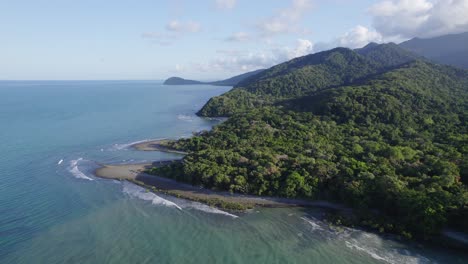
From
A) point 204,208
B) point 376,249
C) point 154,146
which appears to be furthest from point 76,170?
point 376,249

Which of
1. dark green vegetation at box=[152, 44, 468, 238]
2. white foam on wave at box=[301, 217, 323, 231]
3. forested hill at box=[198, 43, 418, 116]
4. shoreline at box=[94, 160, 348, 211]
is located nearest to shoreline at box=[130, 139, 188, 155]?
dark green vegetation at box=[152, 44, 468, 238]

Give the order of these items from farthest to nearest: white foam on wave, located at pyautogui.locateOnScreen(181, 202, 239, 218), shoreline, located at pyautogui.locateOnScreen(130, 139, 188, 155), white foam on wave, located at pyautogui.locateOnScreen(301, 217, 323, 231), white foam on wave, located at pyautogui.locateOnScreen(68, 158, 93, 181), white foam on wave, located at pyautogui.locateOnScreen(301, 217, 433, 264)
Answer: shoreline, located at pyautogui.locateOnScreen(130, 139, 188, 155), white foam on wave, located at pyautogui.locateOnScreen(68, 158, 93, 181), white foam on wave, located at pyautogui.locateOnScreen(181, 202, 239, 218), white foam on wave, located at pyautogui.locateOnScreen(301, 217, 323, 231), white foam on wave, located at pyautogui.locateOnScreen(301, 217, 433, 264)

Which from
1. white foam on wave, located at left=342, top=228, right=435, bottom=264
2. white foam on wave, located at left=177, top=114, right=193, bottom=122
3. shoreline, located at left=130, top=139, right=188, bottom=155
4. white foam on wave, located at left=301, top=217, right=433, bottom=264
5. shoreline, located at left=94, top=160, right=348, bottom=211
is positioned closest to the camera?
white foam on wave, located at left=342, top=228, right=435, bottom=264

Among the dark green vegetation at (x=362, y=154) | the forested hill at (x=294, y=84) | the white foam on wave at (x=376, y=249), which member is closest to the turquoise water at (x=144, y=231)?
the white foam on wave at (x=376, y=249)

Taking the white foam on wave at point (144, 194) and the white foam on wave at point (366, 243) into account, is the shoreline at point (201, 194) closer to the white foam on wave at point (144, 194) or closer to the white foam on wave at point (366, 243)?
the white foam on wave at point (144, 194)

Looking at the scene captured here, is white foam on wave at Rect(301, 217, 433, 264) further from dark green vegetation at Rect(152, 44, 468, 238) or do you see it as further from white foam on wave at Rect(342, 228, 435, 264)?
dark green vegetation at Rect(152, 44, 468, 238)
